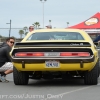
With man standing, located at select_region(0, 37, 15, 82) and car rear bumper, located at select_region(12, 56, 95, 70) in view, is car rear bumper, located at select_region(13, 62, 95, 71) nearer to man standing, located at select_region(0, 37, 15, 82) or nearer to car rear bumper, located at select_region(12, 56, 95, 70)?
car rear bumper, located at select_region(12, 56, 95, 70)

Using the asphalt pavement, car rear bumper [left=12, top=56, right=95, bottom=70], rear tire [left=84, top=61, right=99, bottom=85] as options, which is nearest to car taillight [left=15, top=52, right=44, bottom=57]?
car rear bumper [left=12, top=56, right=95, bottom=70]

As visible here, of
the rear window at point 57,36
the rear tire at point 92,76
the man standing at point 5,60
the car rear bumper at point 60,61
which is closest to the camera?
the car rear bumper at point 60,61

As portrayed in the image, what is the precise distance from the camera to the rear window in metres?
10.2

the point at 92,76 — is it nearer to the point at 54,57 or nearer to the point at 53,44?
the point at 54,57

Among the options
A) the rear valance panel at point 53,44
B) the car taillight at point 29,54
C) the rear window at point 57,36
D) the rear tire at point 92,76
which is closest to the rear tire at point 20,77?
the car taillight at point 29,54

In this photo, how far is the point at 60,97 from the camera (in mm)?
7570

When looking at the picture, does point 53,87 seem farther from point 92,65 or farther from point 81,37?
point 81,37

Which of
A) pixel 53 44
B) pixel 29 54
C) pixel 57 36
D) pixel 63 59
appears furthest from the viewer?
pixel 57 36

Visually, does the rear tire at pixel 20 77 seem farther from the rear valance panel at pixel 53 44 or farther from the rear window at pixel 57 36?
the rear window at pixel 57 36

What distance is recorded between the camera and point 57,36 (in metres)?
10.3

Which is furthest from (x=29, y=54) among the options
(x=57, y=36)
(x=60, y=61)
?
(x=57, y=36)

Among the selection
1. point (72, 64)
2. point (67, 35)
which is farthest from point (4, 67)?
point (72, 64)

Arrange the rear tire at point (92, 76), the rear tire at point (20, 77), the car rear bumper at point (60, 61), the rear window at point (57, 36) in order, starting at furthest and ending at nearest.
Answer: the rear window at point (57, 36) < the rear tire at point (20, 77) < the rear tire at point (92, 76) < the car rear bumper at point (60, 61)

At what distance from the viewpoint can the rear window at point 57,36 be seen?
33.6ft
